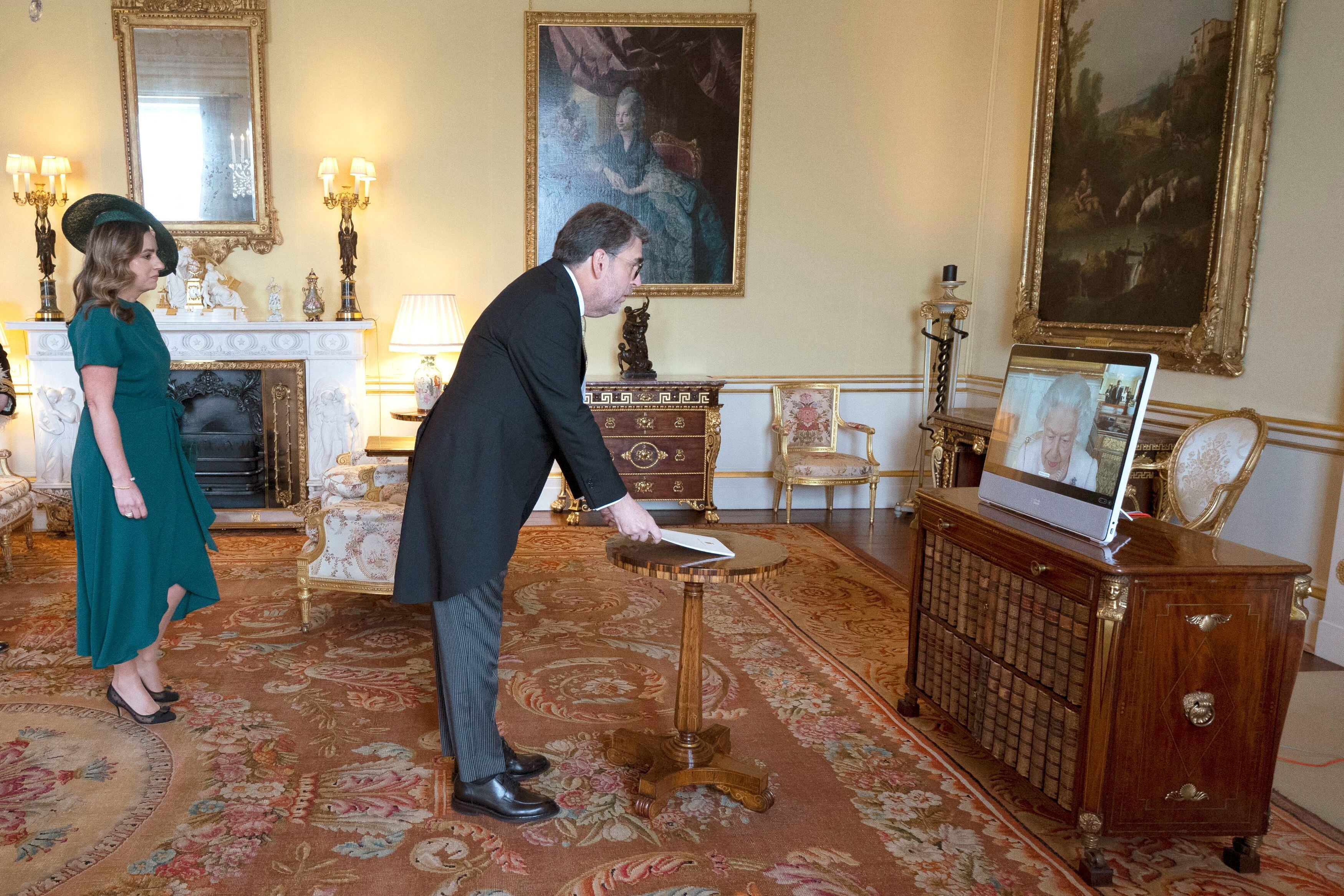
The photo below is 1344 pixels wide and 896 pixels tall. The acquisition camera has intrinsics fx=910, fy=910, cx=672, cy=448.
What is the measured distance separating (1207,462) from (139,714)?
15.6ft

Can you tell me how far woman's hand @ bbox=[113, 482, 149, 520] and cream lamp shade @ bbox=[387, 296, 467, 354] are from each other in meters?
3.32

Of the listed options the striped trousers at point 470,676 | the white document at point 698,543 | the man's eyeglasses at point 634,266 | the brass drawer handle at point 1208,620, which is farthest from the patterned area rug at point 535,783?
the man's eyeglasses at point 634,266

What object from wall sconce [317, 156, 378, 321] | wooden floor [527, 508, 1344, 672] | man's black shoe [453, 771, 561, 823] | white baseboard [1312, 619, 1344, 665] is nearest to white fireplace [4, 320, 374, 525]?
wall sconce [317, 156, 378, 321]

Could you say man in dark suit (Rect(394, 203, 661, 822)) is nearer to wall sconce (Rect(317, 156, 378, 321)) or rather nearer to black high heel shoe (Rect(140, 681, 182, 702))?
black high heel shoe (Rect(140, 681, 182, 702))

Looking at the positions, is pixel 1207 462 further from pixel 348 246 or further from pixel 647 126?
pixel 348 246

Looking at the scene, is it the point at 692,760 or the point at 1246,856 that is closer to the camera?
the point at 1246,856

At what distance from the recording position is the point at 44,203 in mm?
6418

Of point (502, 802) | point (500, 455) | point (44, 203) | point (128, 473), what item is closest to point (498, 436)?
point (500, 455)

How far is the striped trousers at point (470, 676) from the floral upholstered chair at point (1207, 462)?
126 inches

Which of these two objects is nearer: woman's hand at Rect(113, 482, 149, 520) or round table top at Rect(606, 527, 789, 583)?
round table top at Rect(606, 527, 789, 583)

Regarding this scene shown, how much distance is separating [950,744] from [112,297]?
11.0 ft

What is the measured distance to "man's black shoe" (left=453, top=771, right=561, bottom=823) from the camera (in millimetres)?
2754

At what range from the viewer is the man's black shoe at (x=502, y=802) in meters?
2.75

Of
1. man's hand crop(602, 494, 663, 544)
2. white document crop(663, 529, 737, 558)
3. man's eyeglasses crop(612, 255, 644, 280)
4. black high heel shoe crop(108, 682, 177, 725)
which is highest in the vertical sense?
man's eyeglasses crop(612, 255, 644, 280)
